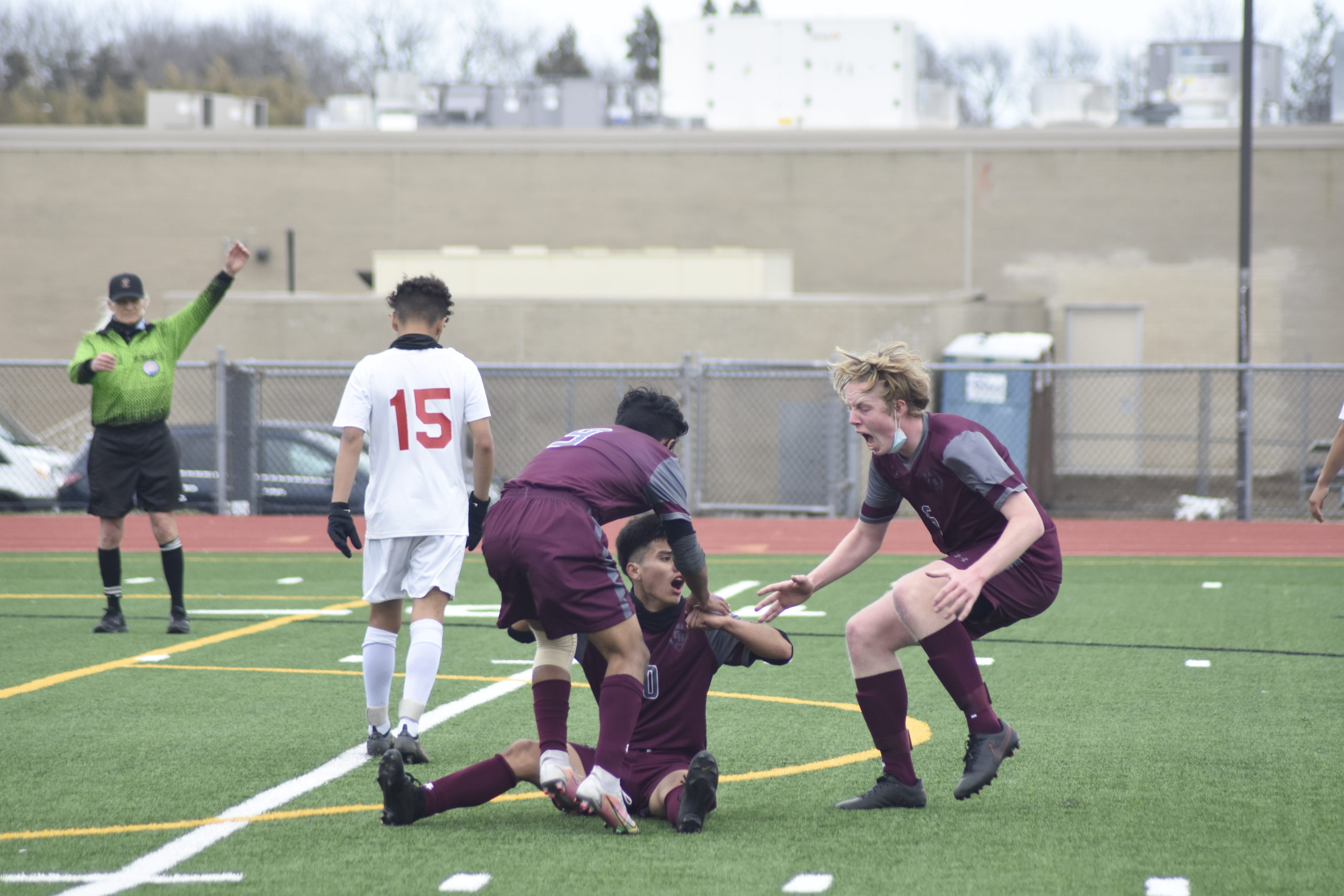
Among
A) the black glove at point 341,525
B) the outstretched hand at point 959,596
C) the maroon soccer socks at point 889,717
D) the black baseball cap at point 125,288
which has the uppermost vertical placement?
the black baseball cap at point 125,288

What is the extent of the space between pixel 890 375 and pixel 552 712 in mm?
1510

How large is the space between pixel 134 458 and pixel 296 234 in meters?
24.0

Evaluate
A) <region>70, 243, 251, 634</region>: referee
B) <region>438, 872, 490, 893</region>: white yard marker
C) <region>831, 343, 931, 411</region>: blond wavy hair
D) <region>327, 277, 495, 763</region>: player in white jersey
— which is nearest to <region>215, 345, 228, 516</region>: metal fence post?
<region>70, 243, 251, 634</region>: referee

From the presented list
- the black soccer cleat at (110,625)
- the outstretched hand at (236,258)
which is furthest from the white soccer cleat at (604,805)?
the black soccer cleat at (110,625)

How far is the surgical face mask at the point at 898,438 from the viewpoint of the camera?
480cm

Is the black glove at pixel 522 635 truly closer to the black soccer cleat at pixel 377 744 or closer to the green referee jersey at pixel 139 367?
the black soccer cleat at pixel 377 744

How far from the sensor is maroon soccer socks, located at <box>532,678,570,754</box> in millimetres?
4695

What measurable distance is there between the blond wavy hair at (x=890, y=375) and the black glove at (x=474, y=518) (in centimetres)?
161

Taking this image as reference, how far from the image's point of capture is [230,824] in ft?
15.1

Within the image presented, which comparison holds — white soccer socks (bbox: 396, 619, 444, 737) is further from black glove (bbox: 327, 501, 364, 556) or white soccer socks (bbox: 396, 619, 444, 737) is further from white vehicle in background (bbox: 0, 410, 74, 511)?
white vehicle in background (bbox: 0, 410, 74, 511)

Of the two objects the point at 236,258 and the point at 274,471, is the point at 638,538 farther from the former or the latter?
the point at 274,471

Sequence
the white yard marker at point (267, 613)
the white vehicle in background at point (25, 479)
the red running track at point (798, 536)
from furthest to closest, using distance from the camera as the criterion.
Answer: the white vehicle in background at point (25, 479), the red running track at point (798, 536), the white yard marker at point (267, 613)

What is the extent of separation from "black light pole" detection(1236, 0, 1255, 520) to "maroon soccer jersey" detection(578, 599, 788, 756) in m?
13.9

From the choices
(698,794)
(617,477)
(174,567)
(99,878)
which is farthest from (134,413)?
(698,794)
